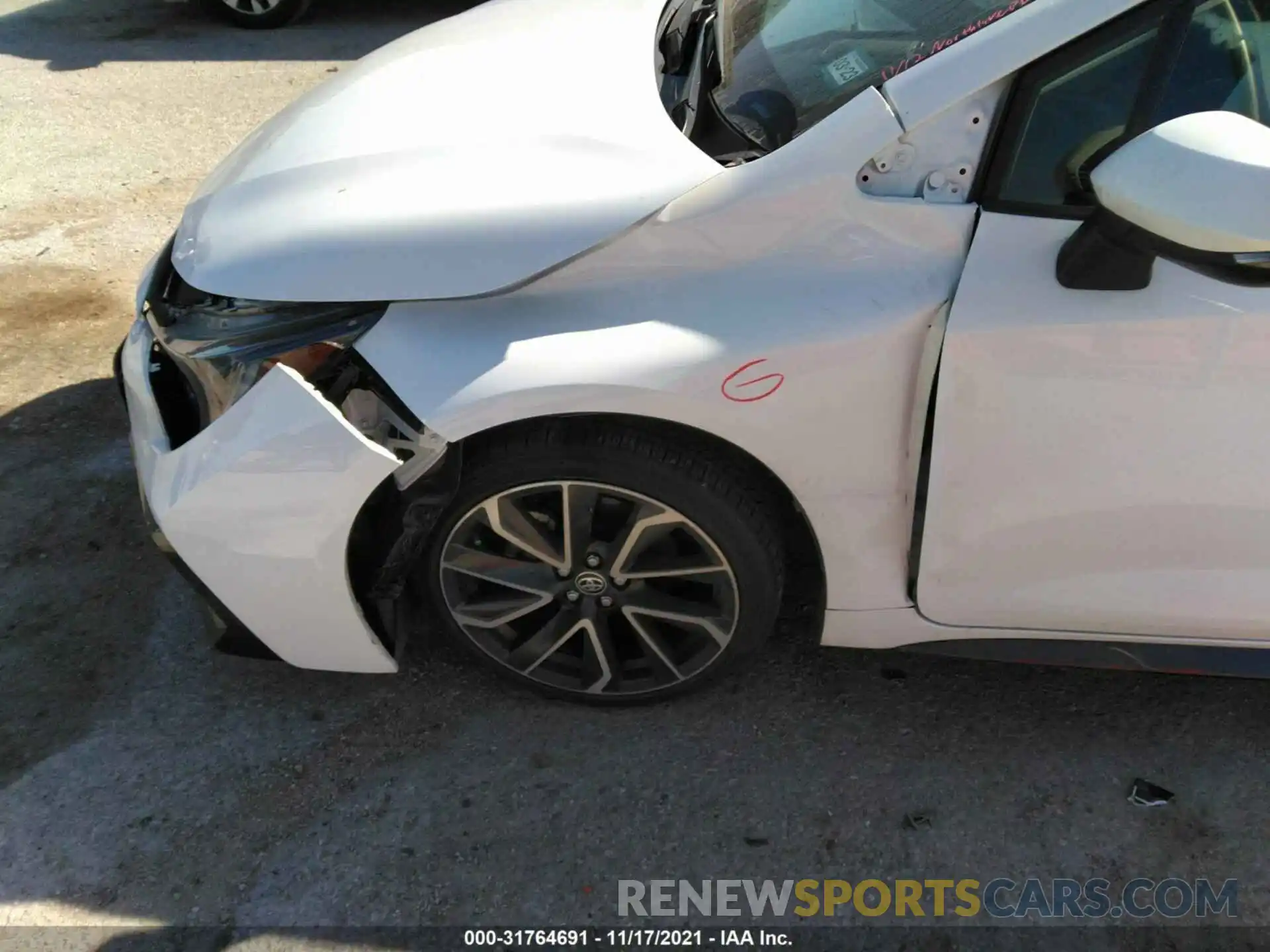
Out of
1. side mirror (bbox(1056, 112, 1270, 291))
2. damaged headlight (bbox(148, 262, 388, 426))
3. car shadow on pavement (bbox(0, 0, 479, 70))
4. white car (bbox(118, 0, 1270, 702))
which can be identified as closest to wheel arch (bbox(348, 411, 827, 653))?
white car (bbox(118, 0, 1270, 702))

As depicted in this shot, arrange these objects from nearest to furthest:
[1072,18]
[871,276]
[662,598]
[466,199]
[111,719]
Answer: [1072,18] < [871,276] < [466,199] < [662,598] < [111,719]

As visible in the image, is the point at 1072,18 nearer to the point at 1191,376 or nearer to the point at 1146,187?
the point at 1146,187

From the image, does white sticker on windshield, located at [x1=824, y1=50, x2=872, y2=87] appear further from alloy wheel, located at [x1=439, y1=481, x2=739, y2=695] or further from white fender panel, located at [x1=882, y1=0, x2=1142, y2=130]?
alloy wheel, located at [x1=439, y1=481, x2=739, y2=695]

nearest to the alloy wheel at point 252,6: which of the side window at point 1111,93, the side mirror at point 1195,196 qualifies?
the side window at point 1111,93

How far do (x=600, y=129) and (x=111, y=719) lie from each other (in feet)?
5.60

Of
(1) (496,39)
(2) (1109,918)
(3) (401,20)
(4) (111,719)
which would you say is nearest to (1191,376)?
(2) (1109,918)

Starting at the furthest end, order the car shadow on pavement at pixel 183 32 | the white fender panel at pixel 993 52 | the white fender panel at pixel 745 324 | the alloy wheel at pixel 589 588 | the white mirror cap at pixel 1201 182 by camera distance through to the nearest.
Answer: the car shadow on pavement at pixel 183 32
the alloy wheel at pixel 589 588
the white fender panel at pixel 745 324
the white fender panel at pixel 993 52
the white mirror cap at pixel 1201 182

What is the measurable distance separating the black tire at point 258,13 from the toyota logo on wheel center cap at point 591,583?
19.4 ft

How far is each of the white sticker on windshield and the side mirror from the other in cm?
51

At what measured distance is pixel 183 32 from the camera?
6.75 metres

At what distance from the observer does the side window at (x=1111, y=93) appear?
1692mm

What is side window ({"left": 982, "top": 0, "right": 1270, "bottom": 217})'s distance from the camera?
5.55 feet

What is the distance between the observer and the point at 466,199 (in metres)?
1.92

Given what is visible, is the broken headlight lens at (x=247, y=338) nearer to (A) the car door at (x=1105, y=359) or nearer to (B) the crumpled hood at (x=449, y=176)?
(B) the crumpled hood at (x=449, y=176)
